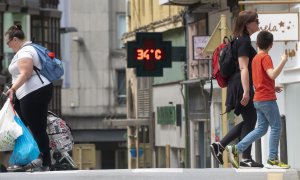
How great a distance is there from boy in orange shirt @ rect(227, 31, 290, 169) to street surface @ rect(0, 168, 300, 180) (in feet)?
4.78

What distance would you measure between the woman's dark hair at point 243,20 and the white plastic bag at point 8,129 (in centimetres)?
277

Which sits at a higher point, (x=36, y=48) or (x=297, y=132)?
(x=36, y=48)

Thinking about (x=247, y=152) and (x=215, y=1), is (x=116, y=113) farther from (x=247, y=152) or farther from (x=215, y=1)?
(x=247, y=152)

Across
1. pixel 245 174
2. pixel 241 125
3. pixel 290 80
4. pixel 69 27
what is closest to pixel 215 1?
pixel 290 80

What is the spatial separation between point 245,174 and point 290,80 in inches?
514

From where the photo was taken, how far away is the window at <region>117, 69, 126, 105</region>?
255 ft

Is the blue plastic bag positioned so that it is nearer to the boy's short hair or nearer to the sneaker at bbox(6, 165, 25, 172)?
the sneaker at bbox(6, 165, 25, 172)

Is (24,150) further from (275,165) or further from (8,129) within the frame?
(275,165)

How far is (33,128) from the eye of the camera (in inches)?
603

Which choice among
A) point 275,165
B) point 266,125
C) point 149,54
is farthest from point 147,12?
point 275,165

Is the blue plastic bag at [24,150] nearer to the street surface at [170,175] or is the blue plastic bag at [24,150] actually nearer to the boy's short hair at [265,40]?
the street surface at [170,175]

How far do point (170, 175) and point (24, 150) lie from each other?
93.5 inches

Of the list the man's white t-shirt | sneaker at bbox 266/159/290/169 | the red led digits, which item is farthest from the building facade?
sneaker at bbox 266/159/290/169

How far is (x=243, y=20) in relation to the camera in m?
15.3
